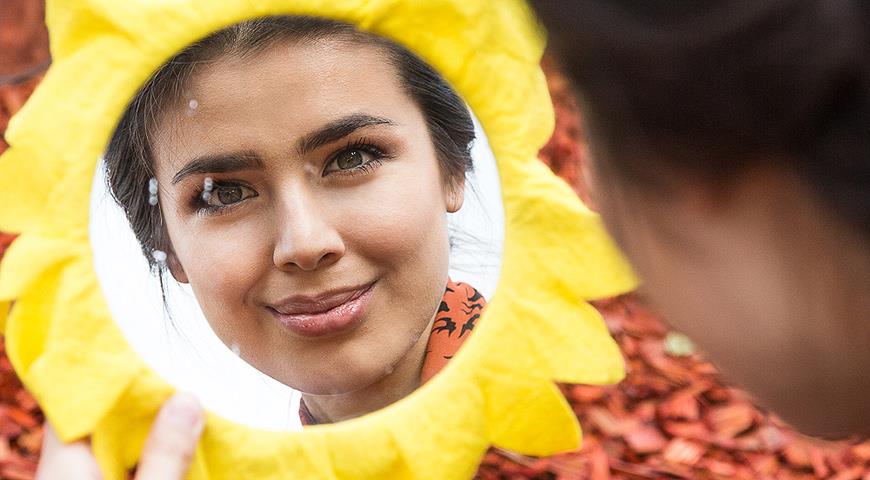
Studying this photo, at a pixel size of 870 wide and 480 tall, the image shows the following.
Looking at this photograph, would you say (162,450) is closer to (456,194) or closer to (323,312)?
(323,312)

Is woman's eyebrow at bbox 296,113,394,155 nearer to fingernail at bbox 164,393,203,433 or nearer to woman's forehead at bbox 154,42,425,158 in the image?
woman's forehead at bbox 154,42,425,158

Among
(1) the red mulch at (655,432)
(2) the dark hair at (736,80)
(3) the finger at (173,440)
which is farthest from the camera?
(1) the red mulch at (655,432)

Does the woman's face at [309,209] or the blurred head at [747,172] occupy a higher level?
the blurred head at [747,172]

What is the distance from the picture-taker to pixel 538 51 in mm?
830

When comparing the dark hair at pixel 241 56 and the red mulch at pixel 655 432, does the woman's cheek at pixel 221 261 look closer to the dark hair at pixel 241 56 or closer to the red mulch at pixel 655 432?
the dark hair at pixel 241 56

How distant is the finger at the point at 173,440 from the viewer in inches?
30.3

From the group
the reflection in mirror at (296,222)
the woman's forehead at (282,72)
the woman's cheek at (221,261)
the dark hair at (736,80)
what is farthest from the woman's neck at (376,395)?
the dark hair at (736,80)

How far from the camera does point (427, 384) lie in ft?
2.71

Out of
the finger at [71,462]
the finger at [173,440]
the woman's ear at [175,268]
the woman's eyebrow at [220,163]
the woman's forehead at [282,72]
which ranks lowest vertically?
the finger at [71,462]

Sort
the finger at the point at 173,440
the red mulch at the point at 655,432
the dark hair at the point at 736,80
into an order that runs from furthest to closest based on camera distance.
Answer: the red mulch at the point at 655,432, the finger at the point at 173,440, the dark hair at the point at 736,80

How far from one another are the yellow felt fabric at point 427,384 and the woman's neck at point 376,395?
0.03 meters

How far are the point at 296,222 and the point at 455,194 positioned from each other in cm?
14

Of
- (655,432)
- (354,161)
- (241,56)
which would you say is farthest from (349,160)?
(655,432)

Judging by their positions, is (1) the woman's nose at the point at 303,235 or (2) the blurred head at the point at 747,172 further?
(1) the woman's nose at the point at 303,235
